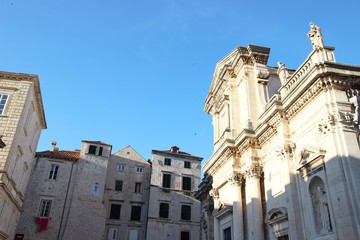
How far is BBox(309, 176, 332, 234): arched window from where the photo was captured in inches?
412

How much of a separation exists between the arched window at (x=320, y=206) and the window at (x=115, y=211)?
93.3 feet

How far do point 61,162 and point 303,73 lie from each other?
94.9ft

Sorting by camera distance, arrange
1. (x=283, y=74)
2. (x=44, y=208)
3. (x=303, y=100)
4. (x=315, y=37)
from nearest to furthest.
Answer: (x=303, y=100) → (x=315, y=37) → (x=283, y=74) → (x=44, y=208)

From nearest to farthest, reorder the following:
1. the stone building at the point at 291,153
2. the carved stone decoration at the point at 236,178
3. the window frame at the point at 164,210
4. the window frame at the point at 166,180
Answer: the stone building at the point at 291,153
the carved stone decoration at the point at 236,178
the window frame at the point at 164,210
the window frame at the point at 166,180

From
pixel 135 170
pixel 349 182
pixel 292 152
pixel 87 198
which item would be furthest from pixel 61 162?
pixel 349 182

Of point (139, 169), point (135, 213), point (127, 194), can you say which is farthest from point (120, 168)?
point (135, 213)

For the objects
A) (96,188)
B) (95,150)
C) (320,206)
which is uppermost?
(95,150)

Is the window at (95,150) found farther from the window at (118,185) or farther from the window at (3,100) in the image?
the window at (3,100)

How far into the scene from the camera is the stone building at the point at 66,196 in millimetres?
31484

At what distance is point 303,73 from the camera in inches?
504

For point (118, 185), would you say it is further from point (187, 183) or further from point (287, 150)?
point (287, 150)

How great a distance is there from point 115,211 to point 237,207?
2363cm

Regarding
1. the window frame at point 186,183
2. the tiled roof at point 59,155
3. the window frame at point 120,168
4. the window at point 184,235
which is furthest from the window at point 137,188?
the tiled roof at point 59,155

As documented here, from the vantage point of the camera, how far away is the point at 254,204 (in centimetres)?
1467
